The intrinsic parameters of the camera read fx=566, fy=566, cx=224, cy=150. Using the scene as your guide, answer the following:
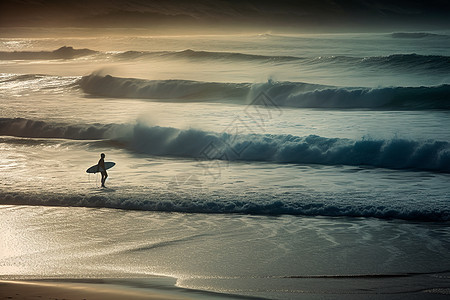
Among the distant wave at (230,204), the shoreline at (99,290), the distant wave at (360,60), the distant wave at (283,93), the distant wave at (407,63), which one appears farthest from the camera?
the distant wave at (360,60)

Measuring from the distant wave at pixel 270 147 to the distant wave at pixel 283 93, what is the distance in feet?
30.1

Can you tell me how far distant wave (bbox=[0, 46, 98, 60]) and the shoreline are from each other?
5501cm

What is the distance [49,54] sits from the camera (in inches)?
2389

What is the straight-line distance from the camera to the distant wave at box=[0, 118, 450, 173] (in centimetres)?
1258

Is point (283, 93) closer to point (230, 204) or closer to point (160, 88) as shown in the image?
point (160, 88)

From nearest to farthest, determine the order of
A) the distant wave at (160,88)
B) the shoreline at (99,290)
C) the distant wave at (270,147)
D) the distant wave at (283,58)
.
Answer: the shoreline at (99,290) < the distant wave at (270,147) < the distant wave at (160,88) < the distant wave at (283,58)

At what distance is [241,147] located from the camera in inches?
557

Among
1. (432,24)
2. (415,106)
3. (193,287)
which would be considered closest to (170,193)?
(193,287)

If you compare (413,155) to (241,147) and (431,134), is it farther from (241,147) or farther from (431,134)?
(241,147)

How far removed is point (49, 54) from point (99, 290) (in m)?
59.3

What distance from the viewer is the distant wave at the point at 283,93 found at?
22.8 m

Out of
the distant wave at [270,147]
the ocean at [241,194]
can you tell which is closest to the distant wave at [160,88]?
the ocean at [241,194]

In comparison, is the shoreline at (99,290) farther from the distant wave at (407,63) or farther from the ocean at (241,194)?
the distant wave at (407,63)

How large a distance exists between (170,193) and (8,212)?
2.59 metres
